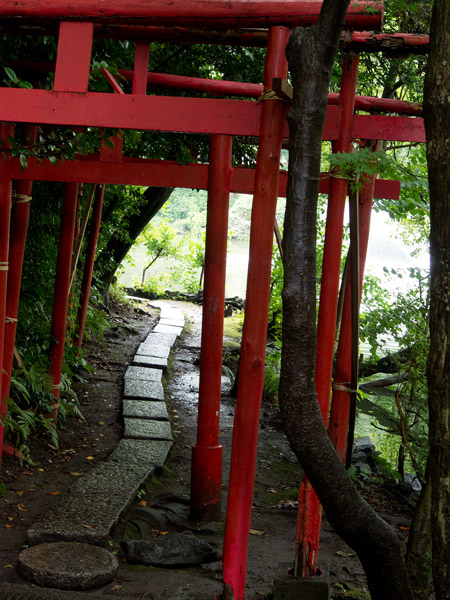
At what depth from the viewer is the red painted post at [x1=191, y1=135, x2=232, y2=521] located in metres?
4.86

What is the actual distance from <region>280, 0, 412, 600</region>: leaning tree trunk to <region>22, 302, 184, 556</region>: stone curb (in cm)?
190

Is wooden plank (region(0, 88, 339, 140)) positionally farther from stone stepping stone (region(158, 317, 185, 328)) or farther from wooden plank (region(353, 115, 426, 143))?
stone stepping stone (region(158, 317, 185, 328))

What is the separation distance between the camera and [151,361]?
384 inches

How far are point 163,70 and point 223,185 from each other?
3.39 meters

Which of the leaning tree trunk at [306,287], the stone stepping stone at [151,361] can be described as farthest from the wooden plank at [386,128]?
the stone stepping stone at [151,361]

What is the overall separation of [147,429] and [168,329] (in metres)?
5.61

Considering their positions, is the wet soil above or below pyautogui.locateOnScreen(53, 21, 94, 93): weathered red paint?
below

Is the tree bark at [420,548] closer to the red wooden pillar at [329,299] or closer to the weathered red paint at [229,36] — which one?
the red wooden pillar at [329,299]

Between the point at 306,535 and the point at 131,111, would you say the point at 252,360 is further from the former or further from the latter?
the point at 131,111

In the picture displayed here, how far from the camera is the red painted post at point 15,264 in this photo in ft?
17.4

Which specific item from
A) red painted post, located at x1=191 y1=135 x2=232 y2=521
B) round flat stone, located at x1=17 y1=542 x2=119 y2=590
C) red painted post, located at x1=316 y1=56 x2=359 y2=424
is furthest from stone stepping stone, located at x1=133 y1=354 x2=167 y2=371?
red painted post, located at x1=316 y1=56 x2=359 y2=424

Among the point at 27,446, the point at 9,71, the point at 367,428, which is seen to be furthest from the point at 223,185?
the point at 367,428

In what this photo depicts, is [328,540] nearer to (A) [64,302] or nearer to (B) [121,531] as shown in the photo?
(B) [121,531]

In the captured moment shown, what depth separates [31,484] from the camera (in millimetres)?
5453
